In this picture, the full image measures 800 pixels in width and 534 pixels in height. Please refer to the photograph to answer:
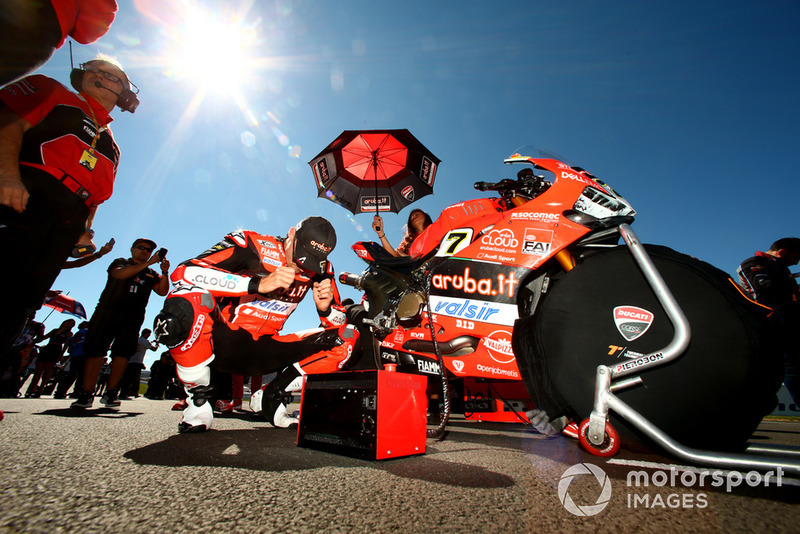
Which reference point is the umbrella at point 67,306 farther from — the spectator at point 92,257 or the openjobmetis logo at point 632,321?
the openjobmetis logo at point 632,321

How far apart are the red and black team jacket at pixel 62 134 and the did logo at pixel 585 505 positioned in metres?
3.05

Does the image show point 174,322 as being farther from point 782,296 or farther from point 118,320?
point 782,296

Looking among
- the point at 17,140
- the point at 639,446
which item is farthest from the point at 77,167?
the point at 639,446

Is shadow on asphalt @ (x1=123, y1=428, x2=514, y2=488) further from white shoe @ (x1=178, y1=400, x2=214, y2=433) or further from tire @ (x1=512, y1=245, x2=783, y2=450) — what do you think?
tire @ (x1=512, y1=245, x2=783, y2=450)

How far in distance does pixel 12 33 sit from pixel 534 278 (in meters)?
2.49

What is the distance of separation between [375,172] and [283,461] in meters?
5.18

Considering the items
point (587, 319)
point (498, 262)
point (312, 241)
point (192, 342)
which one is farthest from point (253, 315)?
point (587, 319)

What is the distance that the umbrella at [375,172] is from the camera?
5871 millimetres

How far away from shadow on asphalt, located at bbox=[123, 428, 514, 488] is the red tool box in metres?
0.06

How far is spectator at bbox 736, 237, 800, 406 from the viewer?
3648 millimetres

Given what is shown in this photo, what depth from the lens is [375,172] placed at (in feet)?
19.3

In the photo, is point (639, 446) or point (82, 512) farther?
point (639, 446)

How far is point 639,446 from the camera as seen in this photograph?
1.47 meters

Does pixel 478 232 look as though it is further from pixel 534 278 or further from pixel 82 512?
pixel 82 512
